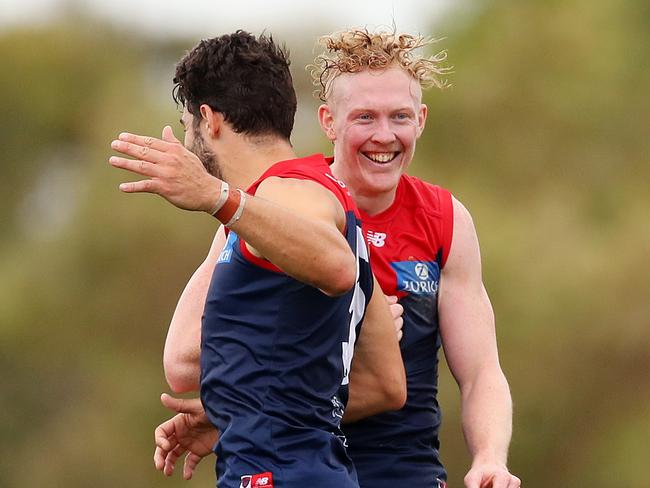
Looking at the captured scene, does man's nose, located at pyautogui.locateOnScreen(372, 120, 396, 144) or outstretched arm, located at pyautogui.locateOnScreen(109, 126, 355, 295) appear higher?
man's nose, located at pyautogui.locateOnScreen(372, 120, 396, 144)

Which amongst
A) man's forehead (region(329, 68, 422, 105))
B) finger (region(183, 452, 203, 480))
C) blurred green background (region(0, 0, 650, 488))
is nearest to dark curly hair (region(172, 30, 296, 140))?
man's forehead (region(329, 68, 422, 105))

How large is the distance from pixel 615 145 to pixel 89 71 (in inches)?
293

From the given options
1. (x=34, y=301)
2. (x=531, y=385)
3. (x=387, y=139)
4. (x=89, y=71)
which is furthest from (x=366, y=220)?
(x=89, y=71)

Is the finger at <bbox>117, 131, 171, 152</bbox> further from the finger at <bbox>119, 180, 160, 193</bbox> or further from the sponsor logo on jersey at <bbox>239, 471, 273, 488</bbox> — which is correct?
the sponsor logo on jersey at <bbox>239, 471, 273, 488</bbox>

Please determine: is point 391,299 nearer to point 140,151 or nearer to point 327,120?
point 327,120

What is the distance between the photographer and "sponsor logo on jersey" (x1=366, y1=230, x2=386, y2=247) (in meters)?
5.73

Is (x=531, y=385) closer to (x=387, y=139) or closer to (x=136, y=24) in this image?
(x=136, y=24)

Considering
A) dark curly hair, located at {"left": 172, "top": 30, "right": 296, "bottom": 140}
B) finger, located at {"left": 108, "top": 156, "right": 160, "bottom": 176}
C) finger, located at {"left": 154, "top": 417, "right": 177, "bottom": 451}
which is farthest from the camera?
finger, located at {"left": 154, "top": 417, "right": 177, "bottom": 451}

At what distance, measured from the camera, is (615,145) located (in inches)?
682

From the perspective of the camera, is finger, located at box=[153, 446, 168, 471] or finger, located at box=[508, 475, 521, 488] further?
finger, located at box=[153, 446, 168, 471]

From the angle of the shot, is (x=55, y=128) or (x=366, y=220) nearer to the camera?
(x=366, y=220)

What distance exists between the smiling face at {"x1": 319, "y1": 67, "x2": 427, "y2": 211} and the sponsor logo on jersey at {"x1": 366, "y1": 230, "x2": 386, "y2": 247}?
115 millimetres

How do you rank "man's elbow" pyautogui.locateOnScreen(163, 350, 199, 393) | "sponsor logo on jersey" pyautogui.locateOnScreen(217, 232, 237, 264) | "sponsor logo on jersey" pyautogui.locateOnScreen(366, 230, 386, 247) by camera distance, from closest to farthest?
"sponsor logo on jersey" pyautogui.locateOnScreen(217, 232, 237, 264) < "man's elbow" pyautogui.locateOnScreen(163, 350, 199, 393) < "sponsor logo on jersey" pyautogui.locateOnScreen(366, 230, 386, 247)

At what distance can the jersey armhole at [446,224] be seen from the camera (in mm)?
5773
